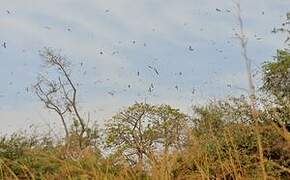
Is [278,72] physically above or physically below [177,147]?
A: above

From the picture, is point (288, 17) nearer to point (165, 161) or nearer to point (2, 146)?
point (2, 146)

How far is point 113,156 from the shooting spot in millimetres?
4500

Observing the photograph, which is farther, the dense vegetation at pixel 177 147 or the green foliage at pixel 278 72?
the green foliage at pixel 278 72

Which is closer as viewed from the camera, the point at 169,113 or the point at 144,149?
the point at 144,149

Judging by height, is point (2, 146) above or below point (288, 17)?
below

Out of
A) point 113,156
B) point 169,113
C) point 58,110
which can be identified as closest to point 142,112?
point 169,113

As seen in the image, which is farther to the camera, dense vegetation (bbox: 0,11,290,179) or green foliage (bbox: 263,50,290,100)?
green foliage (bbox: 263,50,290,100)

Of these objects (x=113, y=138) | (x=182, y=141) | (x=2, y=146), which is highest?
(x=113, y=138)

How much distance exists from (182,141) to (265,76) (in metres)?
28.9

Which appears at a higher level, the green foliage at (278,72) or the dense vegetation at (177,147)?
the green foliage at (278,72)

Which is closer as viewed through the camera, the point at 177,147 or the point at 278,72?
the point at 177,147

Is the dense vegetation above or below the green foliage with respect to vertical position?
below

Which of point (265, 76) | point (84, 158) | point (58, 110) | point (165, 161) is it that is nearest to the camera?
point (165, 161)

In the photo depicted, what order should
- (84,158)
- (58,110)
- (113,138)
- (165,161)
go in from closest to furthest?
(165,161)
(84,158)
(113,138)
(58,110)
